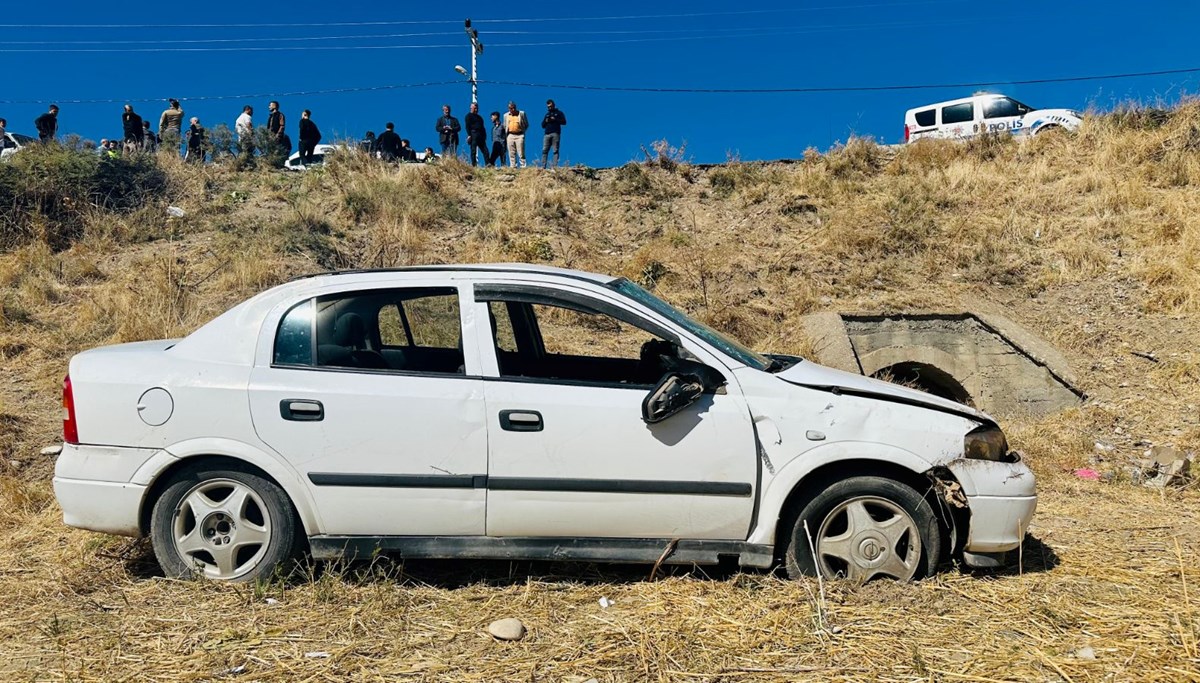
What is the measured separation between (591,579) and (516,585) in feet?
1.26

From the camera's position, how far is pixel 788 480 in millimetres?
3758

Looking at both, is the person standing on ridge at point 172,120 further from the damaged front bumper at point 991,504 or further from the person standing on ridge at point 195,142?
the damaged front bumper at point 991,504

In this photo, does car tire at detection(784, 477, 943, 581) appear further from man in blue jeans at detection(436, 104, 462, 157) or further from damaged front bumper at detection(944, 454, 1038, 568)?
man in blue jeans at detection(436, 104, 462, 157)

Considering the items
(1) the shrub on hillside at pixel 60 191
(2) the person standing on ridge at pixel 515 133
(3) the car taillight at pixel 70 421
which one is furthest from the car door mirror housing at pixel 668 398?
(2) the person standing on ridge at pixel 515 133

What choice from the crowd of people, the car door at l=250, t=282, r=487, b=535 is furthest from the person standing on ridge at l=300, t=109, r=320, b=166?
the car door at l=250, t=282, r=487, b=535

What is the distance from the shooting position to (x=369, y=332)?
4.27 m

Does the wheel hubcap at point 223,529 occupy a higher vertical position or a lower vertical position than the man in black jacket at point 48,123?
lower

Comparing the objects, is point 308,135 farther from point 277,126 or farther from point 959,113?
point 959,113

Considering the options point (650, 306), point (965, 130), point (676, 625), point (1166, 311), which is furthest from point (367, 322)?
point (965, 130)

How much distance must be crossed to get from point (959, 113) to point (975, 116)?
41 centimetres

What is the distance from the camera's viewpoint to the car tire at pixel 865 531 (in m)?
3.78

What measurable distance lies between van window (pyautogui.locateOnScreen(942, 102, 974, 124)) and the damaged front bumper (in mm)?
19094

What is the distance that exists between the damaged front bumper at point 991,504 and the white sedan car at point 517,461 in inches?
0.4

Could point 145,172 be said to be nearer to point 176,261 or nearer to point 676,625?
point 176,261
